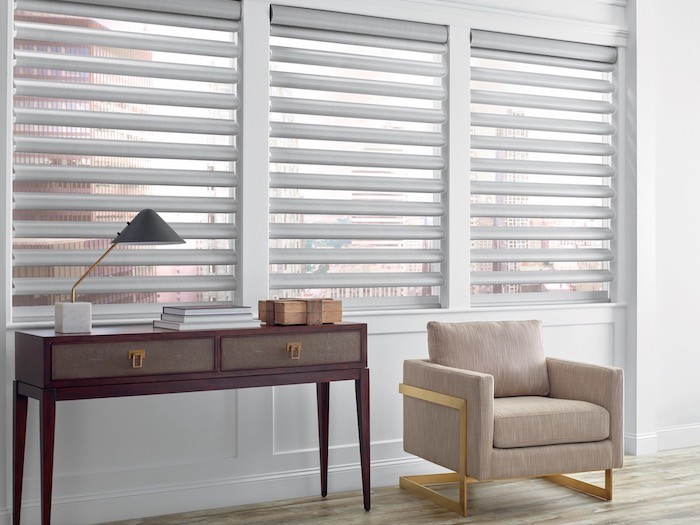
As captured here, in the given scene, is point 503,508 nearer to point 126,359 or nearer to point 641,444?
point 641,444

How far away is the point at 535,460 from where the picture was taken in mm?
3709

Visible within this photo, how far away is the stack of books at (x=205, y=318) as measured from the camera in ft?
11.3

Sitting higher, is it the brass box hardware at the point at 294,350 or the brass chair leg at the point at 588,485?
the brass box hardware at the point at 294,350

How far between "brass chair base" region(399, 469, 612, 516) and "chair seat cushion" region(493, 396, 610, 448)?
0.25 meters

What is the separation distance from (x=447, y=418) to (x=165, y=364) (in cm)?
122

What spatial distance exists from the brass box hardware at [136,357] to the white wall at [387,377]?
0.58 metres

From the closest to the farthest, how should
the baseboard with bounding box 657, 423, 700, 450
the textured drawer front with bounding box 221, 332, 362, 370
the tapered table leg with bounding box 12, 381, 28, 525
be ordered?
the tapered table leg with bounding box 12, 381, 28, 525 < the textured drawer front with bounding box 221, 332, 362, 370 < the baseboard with bounding box 657, 423, 700, 450

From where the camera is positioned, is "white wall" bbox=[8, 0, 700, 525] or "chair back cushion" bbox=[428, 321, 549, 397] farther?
"chair back cushion" bbox=[428, 321, 549, 397]

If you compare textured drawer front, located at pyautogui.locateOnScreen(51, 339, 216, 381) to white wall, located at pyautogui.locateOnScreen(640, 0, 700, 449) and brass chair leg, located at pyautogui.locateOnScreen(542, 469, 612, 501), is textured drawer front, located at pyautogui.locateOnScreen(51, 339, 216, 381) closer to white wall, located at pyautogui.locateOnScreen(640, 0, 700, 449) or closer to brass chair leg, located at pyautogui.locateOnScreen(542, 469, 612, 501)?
brass chair leg, located at pyautogui.locateOnScreen(542, 469, 612, 501)

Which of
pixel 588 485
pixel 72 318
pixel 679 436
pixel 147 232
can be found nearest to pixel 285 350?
pixel 147 232

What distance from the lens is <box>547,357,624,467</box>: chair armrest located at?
3.89 meters

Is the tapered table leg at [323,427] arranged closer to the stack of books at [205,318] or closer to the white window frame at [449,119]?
the white window frame at [449,119]

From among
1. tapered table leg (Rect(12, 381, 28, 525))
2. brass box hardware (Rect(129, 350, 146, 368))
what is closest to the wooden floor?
tapered table leg (Rect(12, 381, 28, 525))

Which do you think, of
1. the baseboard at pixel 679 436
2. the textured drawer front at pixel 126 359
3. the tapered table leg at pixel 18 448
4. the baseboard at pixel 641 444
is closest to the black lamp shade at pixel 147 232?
the textured drawer front at pixel 126 359
